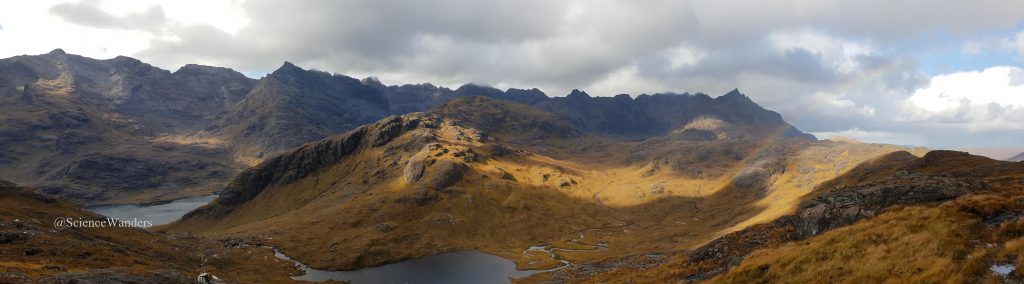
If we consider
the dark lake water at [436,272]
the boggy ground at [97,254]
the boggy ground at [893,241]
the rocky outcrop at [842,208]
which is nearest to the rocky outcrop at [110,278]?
the boggy ground at [97,254]

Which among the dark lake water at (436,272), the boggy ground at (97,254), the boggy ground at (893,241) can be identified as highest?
the boggy ground at (893,241)

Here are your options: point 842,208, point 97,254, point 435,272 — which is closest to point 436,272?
point 435,272

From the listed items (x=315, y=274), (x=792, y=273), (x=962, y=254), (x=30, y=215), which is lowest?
(x=315, y=274)

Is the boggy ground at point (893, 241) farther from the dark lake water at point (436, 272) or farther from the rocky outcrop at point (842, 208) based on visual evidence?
the dark lake water at point (436, 272)

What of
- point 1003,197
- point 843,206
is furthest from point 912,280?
point 843,206

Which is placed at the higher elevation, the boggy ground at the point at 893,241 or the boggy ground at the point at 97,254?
the boggy ground at the point at 893,241

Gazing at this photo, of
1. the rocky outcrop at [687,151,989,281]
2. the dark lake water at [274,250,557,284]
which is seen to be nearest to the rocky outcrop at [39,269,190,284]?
the rocky outcrop at [687,151,989,281]

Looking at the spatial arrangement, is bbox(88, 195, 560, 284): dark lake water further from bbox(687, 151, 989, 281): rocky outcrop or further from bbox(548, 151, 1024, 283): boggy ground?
bbox(548, 151, 1024, 283): boggy ground

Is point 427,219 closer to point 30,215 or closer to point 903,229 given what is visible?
point 30,215
